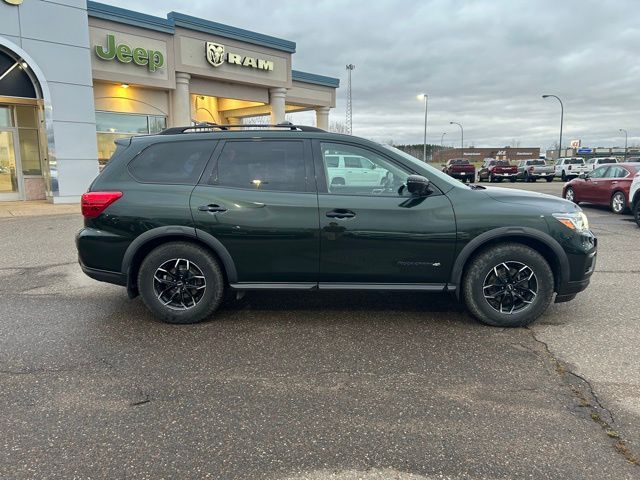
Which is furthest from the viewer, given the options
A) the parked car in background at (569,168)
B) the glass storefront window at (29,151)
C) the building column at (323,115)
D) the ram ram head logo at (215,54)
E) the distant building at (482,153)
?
the distant building at (482,153)

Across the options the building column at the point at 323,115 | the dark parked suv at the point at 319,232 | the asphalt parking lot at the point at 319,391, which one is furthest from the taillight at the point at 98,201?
the building column at the point at 323,115

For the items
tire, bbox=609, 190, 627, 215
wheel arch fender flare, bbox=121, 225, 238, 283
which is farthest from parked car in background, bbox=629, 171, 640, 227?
wheel arch fender flare, bbox=121, 225, 238, 283

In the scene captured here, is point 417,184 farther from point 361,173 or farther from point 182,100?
point 182,100

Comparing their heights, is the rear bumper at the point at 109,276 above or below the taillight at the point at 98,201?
below

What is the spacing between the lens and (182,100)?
19.4 metres

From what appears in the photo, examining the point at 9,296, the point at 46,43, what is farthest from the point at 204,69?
the point at 9,296

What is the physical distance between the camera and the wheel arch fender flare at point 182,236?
436cm

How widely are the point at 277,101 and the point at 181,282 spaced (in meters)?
19.9

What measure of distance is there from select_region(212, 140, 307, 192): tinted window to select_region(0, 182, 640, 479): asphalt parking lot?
4.27 feet

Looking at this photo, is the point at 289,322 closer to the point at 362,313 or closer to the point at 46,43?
the point at 362,313

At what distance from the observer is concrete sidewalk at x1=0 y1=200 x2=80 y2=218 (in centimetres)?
1341

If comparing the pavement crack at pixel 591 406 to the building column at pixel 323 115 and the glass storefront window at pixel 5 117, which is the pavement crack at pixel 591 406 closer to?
the glass storefront window at pixel 5 117

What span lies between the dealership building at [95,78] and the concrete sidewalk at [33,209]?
557 millimetres

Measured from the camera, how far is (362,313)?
15.9 feet
